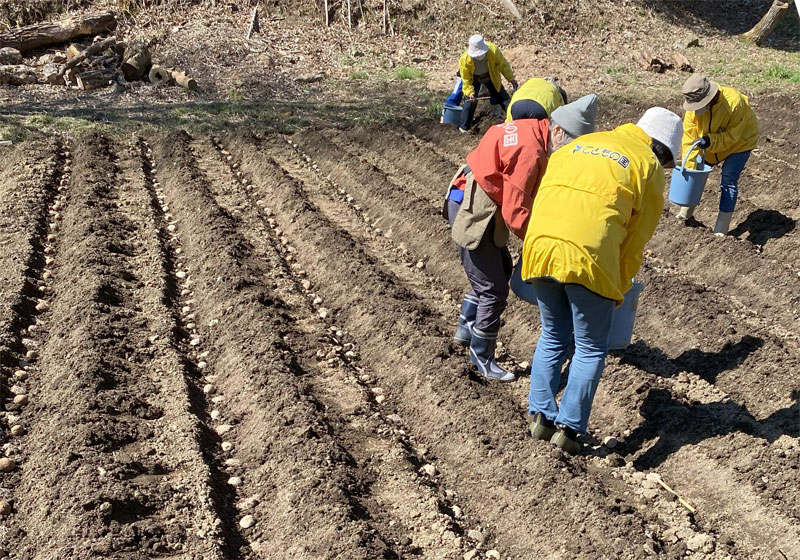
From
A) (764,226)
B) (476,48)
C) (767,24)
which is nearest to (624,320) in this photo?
(764,226)

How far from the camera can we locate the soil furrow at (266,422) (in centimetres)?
363

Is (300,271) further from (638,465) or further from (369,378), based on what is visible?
(638,465)

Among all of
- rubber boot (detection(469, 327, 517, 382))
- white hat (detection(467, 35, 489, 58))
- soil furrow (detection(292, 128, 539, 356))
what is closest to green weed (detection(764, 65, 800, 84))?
white hat (detection(467, 35, 489, 58))

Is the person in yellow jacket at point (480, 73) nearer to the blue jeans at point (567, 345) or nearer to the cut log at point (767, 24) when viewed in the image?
the blue jeans at point (567, 345)

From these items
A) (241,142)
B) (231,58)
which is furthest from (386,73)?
(241,142)

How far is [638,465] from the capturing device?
417 centimetres

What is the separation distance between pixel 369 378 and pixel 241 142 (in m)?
5.40

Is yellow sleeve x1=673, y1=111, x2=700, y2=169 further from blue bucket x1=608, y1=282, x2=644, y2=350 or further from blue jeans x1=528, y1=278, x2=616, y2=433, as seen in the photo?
blue jeans x1=528, y1=278, x2=616, y2=433

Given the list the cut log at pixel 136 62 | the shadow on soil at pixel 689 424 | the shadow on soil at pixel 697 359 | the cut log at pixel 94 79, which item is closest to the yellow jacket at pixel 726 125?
the shadow on soil at pixel 697 359

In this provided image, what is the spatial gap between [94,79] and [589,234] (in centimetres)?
1080

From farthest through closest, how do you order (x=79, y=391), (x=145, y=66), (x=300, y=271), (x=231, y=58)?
(x=231, y=58)
(x=145, y=66)
(x=300, y=271)
(x=79, y=391)

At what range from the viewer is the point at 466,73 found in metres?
9.68

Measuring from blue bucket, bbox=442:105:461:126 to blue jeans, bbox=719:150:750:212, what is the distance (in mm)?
4029

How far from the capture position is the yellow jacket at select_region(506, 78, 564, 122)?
4.33m
